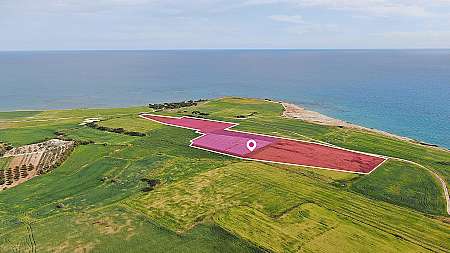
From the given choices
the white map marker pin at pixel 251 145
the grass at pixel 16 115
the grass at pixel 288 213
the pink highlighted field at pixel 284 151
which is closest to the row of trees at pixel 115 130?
the pink highlighted field at pixel 284 151

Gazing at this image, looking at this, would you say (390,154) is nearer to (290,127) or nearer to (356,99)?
(290,127)

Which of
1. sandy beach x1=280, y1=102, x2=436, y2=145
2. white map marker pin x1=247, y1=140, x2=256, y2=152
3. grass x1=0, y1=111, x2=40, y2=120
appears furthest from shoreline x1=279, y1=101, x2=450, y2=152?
grass x1=0, y1=111, x2=40, y2=120

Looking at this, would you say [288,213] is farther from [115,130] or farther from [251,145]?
[115,130]

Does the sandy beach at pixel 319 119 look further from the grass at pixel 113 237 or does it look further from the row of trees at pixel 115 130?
the grass at pixel 113 237

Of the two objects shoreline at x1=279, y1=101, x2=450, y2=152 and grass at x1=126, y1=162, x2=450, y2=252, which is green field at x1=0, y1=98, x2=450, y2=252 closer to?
grass at x1=126, y1=162, x2=450, y2=252

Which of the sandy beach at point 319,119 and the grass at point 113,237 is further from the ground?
the sandy beach at point 319,119

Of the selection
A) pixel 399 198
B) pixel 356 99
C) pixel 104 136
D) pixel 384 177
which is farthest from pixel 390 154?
pixel 356 99
